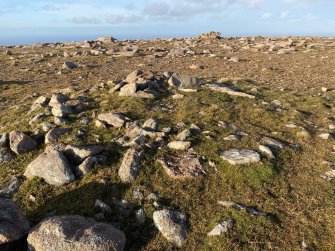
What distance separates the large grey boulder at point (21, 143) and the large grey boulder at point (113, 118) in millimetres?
3678

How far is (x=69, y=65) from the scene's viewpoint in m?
38.9

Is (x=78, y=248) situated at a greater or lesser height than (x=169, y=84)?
lesser

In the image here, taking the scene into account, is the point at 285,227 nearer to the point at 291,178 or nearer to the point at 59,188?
the point at 291,178

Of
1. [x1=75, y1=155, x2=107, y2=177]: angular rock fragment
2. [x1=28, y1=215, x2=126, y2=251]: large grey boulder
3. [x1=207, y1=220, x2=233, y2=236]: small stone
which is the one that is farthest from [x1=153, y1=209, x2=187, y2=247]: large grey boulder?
[x1=75, y1=155, x2=107, y2=177]: angular rock fragment

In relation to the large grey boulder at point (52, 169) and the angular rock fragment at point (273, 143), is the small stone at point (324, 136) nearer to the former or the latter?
the angular rock fragment at point (273, 143)

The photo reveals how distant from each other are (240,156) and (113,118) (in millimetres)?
6982

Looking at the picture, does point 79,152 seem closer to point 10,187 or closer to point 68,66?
point 10,187

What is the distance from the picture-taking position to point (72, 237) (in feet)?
34.8

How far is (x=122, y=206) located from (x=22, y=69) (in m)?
32.4

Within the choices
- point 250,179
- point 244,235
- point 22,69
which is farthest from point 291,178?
point 22,69

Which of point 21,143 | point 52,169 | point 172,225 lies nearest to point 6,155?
point 21,143

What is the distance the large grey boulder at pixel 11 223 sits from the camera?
35.1 feet

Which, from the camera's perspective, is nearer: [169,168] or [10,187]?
[10,187]

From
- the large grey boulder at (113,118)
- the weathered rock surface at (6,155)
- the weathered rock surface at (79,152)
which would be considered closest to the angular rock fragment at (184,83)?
the large grey boulder at (113,118)
